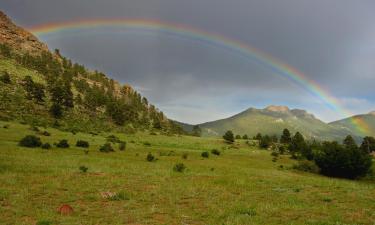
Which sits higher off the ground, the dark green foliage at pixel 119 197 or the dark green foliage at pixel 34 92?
the dark green foliage at pixel 34 92

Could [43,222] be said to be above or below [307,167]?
below

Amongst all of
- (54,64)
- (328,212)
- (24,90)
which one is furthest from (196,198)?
(54,64)

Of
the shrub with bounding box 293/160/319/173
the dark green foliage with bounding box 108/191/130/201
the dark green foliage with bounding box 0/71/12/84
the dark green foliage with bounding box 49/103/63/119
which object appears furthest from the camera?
the dark green foliage with bounding box 0/71/12/84

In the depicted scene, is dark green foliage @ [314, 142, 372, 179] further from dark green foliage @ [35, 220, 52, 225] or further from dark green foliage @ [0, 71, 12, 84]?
dark green foliage @ [0, 71, 12, 84]

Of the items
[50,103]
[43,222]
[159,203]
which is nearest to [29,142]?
[159,203]

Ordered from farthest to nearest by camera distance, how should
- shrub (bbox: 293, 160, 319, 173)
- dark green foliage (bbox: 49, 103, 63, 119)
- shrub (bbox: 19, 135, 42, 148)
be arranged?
dark green foliage (bbox: 49, 103, 63, 119), shrub (bbox: 293, 160, 319, 173), shrub (bbox: 19, 135, 42, 148)

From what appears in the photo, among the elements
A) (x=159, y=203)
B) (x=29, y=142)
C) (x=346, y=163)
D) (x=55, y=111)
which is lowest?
(x=159, y=203)

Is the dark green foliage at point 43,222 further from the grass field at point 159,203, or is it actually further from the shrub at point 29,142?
the shrub at point 29,142

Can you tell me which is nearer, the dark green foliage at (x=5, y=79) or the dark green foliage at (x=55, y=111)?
the dark green foliage at (x=55, y=111)

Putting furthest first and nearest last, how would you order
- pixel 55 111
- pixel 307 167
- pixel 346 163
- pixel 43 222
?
pixel 55 111, pixel 307 167, pixel 346 163, pixel 43 222

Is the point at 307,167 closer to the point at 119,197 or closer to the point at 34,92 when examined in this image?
the point at 119,197

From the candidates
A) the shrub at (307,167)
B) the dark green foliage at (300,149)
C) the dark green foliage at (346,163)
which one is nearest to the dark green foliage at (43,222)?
the dark green foliage at (346,163)

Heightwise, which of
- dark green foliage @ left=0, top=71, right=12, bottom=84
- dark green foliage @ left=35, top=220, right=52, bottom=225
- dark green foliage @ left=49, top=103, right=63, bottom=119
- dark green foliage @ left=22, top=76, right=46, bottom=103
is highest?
dark green foliage @ left=0, top=71, right=12, bottom=84

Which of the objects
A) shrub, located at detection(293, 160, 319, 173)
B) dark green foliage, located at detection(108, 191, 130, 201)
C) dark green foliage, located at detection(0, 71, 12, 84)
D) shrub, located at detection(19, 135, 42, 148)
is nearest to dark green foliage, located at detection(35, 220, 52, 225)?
dark green foliage, located at detection(108, 191, 130, 201)
